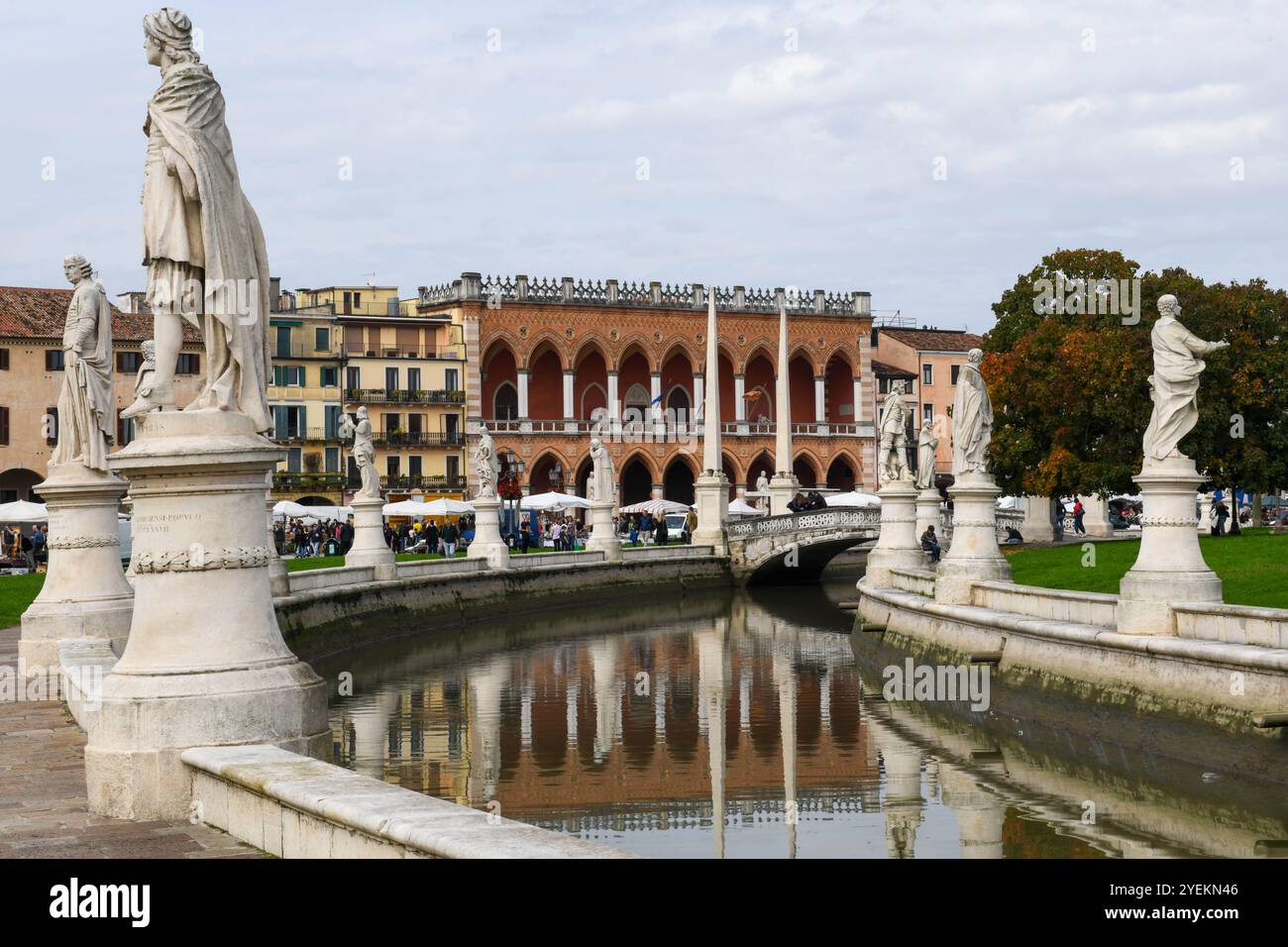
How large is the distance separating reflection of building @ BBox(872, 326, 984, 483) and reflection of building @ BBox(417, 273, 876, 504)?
4.41 metres

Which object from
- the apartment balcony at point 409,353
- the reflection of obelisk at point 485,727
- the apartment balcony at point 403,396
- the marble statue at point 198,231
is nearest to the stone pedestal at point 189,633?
the marble statue at point 198,231

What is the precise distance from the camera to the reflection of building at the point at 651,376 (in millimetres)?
71625

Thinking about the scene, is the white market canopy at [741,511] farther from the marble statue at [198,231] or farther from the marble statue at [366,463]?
the marble statue at [198,231]

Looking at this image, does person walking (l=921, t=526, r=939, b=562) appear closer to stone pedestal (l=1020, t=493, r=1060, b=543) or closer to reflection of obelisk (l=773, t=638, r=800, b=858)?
reflection of obelisk (l=773, t=638, r=800, b=858)

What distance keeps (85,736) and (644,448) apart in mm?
62659

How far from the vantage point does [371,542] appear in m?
34.2

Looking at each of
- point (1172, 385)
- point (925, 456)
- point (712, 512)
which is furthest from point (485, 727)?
point (712, 512)

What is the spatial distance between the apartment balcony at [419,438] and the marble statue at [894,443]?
40.0 meters

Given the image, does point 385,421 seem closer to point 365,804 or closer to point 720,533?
point 720,533

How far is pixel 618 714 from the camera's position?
22812 mm

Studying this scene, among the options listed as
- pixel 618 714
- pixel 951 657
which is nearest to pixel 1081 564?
pixel 951 657

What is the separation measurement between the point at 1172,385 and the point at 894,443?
1526 cm

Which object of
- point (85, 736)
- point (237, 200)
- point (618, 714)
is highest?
point (237, 200)

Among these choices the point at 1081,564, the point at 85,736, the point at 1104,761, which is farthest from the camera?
the point at 1081,564
